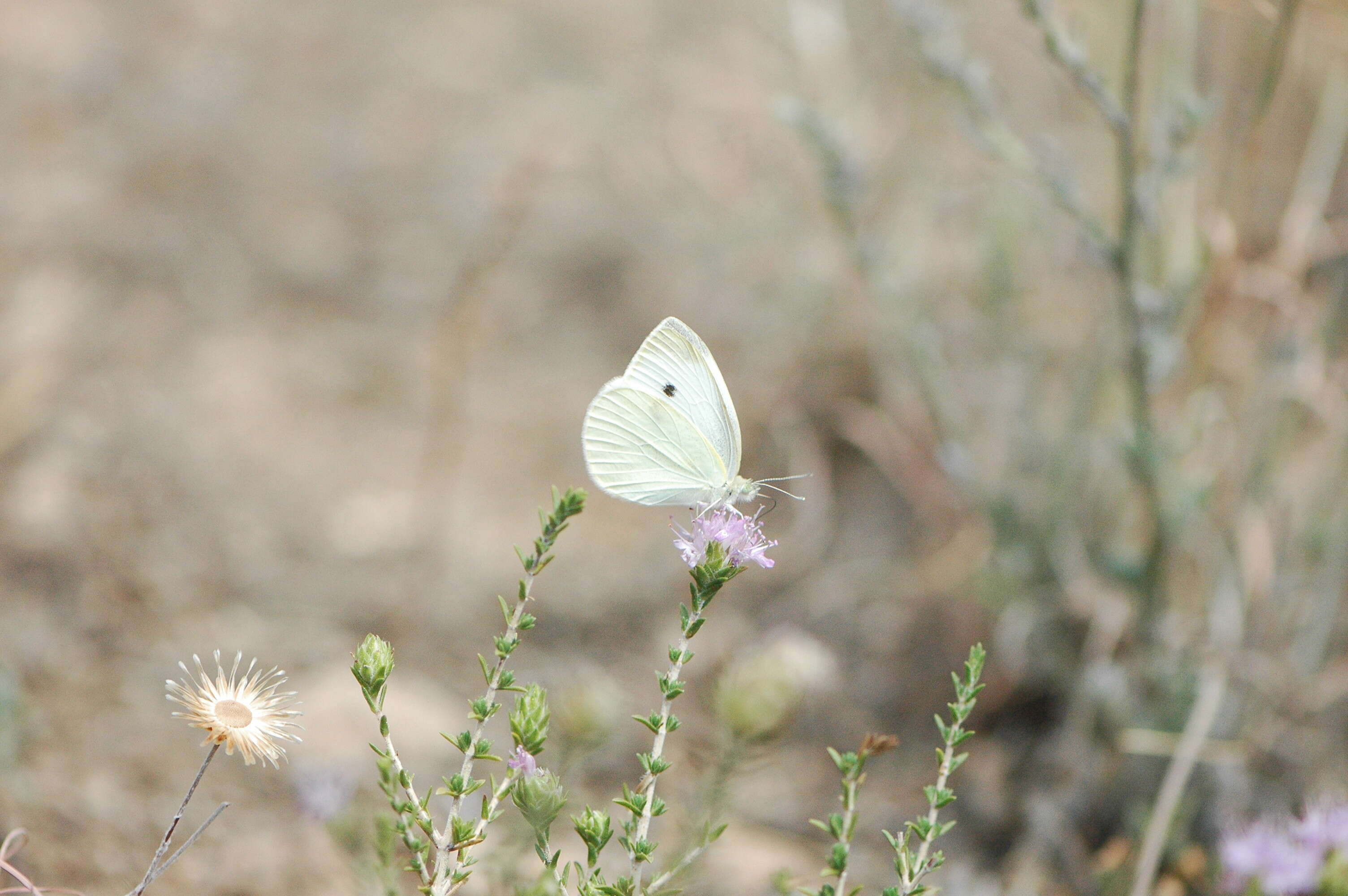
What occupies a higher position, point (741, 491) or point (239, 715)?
point (741, 491)

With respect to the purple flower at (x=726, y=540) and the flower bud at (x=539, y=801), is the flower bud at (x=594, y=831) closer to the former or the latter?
the flower bud at (x=539, y=801)

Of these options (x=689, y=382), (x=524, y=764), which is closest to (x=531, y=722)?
(x=524, y=764)

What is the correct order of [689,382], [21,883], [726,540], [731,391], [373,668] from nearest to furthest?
[373,668], [726,540], [21,883], [689,382], [731,391]

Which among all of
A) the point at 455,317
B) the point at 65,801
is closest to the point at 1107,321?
the point at 455,317

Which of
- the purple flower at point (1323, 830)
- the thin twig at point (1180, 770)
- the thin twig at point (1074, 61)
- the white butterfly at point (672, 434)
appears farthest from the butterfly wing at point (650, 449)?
the thin twig at point (1180, 770)

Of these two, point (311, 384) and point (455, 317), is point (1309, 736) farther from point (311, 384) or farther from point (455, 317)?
point (311, 384)

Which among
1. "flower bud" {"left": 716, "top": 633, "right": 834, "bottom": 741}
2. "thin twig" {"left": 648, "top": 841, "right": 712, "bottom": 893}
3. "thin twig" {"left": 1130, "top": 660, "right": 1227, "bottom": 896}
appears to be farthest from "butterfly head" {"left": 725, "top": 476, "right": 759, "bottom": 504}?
"thin twig" {"left": 1130, "top": 660, "right": 1227, "bottom": 896}

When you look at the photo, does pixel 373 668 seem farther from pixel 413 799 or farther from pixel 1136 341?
pixel 1136 341
